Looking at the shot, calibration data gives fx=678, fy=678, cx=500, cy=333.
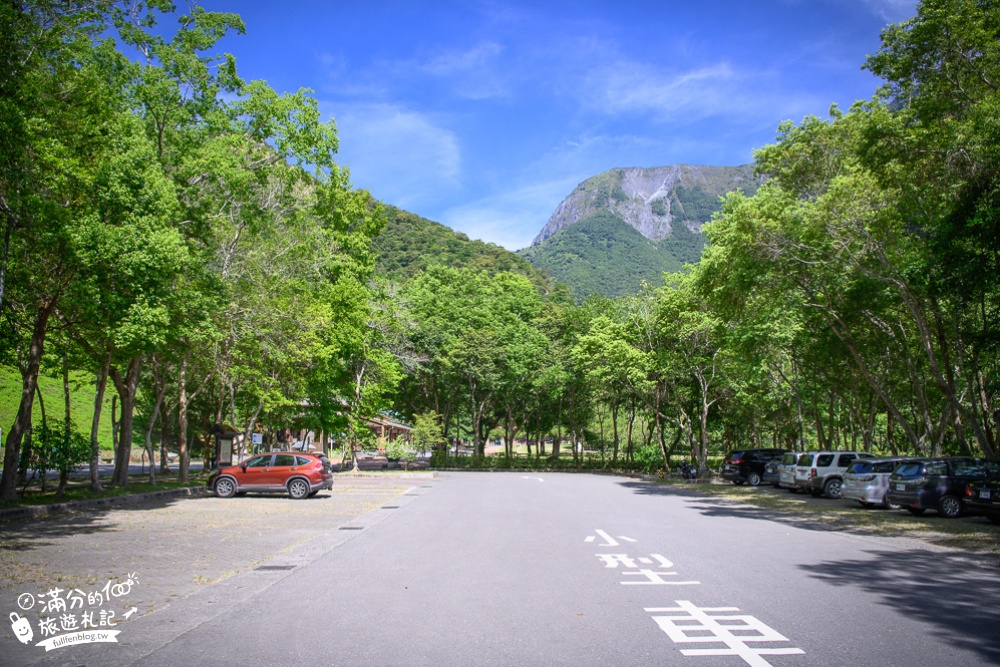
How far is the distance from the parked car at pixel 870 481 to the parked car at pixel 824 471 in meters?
3.88

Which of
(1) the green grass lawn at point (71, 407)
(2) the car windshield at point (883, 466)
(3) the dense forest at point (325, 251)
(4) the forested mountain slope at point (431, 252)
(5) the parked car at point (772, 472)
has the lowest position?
(5) the parked car at point (772, 472)

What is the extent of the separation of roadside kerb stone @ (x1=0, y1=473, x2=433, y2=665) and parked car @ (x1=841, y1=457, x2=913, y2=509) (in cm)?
1348

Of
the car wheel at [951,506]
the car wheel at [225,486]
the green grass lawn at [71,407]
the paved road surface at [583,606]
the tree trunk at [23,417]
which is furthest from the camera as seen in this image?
the green grass lawn at [71,407]

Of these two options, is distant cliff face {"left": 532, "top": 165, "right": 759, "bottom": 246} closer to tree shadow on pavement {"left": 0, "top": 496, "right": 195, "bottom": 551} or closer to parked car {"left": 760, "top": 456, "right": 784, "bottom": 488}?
parked car {"left": 760, "top": 456, "right": 784, "bottom": 488}

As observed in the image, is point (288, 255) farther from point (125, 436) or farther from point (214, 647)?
point (214, 647)

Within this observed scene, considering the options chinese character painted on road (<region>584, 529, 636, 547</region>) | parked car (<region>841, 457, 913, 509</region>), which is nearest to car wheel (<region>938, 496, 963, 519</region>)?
parked car (<region>841, 457, 913, 509</region>)

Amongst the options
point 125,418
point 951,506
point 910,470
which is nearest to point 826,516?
point 910,470

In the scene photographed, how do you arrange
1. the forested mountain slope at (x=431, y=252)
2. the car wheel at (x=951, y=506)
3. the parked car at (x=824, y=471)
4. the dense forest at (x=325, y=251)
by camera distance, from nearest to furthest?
the dense forest at (x=325, y=251) → the car wheel at (x=951, y=506) → the parked car at (x=824, y=471) → the forested mountain slope at (x=431, y=252)

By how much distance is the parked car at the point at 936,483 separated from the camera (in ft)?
54.6

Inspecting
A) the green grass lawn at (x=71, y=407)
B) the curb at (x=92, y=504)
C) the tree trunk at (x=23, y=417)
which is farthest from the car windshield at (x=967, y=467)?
the green grass lawn at (x=71, y=407)

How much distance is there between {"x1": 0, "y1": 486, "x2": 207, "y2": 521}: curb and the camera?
14.3m

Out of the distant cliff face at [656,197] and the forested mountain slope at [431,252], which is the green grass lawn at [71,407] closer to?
the forested mountain slope at [431,252]

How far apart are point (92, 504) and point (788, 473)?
23.4 m

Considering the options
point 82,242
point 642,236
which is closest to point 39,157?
point 82,242
